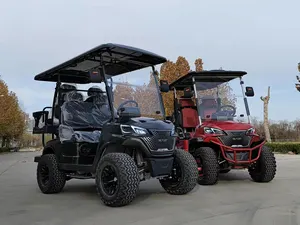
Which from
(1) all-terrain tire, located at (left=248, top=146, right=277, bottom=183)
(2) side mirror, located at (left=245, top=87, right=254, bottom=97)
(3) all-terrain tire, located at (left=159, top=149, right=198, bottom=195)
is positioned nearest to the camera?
(3) all-terrain tire, located at (left=159, top=149, right=198, bottom=195)

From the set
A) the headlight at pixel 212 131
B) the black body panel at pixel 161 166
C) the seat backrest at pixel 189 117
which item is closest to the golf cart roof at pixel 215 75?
the seat backrest at pixel 189 117

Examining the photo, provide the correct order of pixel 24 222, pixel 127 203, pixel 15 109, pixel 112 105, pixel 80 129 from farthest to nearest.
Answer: pixel 15 109 → pixel 80 129 → pixel 112 105 → pixel 127 203 → pixel 24 222

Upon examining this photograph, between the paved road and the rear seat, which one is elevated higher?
the rear seat

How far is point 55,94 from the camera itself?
7.91 metres

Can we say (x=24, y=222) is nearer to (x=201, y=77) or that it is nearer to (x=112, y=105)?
(x=112, y=105)

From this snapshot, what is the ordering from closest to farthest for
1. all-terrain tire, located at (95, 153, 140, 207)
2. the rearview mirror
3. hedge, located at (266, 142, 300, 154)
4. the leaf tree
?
1. all-terrain tire, located at (95, 153, 140, 207)
2. the rearview mirror
3. hedge, located at (266, 142, 300, 154)
4. the leaf tree

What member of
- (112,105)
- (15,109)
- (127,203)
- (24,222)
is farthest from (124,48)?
(15,109)

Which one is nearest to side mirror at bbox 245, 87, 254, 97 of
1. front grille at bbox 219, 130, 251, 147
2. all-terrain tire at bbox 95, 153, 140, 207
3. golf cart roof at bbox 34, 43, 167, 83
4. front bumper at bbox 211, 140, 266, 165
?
front grille at bbox 219, 130, 251, 147

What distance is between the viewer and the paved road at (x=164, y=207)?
4.81 meters

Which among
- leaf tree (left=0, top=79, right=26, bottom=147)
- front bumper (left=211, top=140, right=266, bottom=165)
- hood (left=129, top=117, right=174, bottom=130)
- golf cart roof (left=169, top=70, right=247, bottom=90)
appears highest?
leaf tree (left=0, top=79, right=26, bottom=147)

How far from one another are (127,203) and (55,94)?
341 centimetres

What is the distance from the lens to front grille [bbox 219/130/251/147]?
7988 mm

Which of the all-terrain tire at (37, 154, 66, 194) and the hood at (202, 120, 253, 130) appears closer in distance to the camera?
the all-terrain tire at (37, 154, 66, 194)

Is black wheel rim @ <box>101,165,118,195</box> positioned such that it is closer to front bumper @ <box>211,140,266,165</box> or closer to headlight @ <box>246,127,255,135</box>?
front bumper @ <box>211,140,266,165</box>
